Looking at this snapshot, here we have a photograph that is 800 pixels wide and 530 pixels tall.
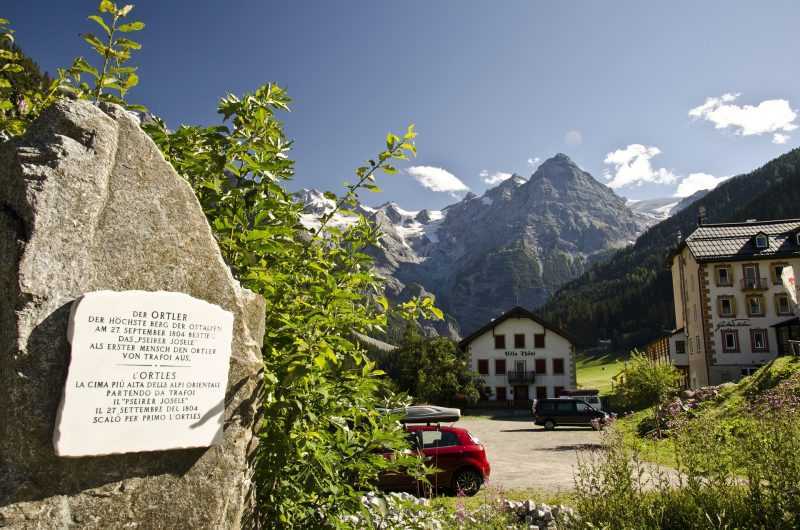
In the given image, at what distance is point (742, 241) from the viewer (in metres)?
48.2

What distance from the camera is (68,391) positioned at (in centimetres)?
306

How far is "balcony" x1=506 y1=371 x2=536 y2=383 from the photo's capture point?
2243 inches

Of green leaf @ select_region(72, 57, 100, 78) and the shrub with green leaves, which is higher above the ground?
green leaf @ select_region(72, 57, 100, 78)

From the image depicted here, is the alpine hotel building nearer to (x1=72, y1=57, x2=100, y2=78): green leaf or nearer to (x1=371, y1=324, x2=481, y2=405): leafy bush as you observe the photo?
(x1=371, y1=324, x2=481, y2=405): leafy bush

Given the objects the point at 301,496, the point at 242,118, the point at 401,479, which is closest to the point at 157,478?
the point at 301,496

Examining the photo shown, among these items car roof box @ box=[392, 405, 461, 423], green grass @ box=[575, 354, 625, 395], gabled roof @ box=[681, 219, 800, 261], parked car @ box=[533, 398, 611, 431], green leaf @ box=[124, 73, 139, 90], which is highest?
gabled roof @ box=[681, 219, 800, 261]

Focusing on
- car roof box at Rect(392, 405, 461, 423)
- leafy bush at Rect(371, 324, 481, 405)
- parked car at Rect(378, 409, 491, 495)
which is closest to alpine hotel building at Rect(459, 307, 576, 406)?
leafy bush at Rect(371, 324, 481, 405)

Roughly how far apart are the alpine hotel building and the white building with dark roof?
13640 millimetres

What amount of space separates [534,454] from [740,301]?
122 ft

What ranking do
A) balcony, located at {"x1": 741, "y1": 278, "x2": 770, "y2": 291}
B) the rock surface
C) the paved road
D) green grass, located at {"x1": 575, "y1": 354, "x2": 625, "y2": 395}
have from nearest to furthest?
the rock surface
the paved road
balcony, located at {"x1": 741, "y1": 278, "x2": 770, "y2": 291}
green grass, located at {"x1": 575, "y1": 354, "x2": 625, "y2": 395}

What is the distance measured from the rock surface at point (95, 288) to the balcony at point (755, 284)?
53.7 m

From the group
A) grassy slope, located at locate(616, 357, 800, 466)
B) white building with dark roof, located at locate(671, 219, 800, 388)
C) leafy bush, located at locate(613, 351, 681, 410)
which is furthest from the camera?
white building with dark roof, located at locate(671, 219, 800, 388)

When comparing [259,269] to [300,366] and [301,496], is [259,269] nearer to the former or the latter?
[300,366]

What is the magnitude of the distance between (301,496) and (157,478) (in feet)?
3.46
